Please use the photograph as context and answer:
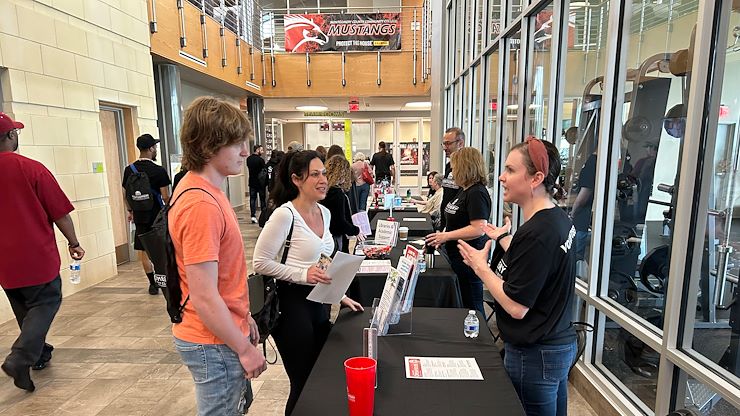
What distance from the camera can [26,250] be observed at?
2557 millimetres

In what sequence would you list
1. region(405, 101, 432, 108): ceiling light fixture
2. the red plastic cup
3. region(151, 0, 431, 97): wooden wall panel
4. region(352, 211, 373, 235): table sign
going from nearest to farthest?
the red plastic cup → region(352, 211, 373, 235): table sign → region(151, 0, 431, 97): wooden wall panel → region(405, 101, 432, 108): ceiling light fixture

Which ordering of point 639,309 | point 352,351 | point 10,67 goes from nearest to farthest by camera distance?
point 352,351 < point 639,309 < point 10,67

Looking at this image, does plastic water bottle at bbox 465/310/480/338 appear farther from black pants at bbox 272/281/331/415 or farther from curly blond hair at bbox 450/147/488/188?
curly blond hair at bbox 450/147/488/188

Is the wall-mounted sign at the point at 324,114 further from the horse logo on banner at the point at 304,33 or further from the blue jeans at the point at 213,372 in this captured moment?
the blue jeans at the point at 213,372

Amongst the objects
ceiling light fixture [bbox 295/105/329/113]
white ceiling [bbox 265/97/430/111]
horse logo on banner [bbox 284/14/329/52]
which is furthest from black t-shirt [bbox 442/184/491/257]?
ceiling light fixture [bbox 295/105/329/113]

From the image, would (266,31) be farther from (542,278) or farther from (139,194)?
(542,278)

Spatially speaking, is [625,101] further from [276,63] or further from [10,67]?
[276,63]

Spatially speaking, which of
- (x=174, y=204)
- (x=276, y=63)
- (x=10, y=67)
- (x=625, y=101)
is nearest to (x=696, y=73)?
(x=625, y=101)

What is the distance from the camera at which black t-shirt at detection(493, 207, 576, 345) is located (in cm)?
138

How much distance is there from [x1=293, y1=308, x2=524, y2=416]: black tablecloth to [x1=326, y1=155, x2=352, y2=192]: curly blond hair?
73.0 inches

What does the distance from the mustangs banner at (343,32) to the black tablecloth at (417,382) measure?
31.6 feet

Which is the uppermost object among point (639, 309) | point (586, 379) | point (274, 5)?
point (274, 5)

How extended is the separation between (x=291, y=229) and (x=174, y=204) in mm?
678

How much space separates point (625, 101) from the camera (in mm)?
2400
